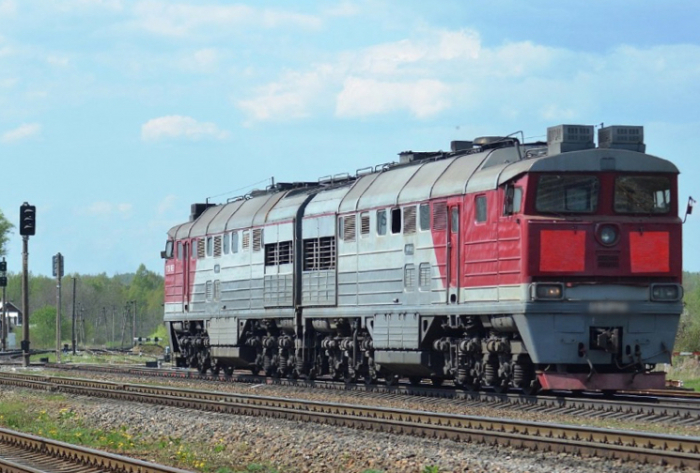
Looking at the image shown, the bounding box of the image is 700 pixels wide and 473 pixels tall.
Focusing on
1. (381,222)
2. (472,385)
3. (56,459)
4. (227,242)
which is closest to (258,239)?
(227,242)

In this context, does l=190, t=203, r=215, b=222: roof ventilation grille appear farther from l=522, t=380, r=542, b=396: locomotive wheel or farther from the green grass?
l=522, t=380, r=542, b=396: locomotive wheel

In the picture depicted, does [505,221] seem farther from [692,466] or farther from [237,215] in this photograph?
[237,215]

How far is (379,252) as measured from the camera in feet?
90.5

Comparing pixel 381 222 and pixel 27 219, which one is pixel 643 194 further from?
pixel 27 219

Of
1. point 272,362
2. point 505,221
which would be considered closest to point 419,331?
point 505,221

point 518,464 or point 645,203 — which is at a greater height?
point 645,203

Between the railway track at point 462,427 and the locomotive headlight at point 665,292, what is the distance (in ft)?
16.6

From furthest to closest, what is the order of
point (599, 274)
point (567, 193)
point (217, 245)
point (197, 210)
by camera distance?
point (197, 210), point (217, 245), point (567, 193), point (599, 274)

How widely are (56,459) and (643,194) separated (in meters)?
11.4

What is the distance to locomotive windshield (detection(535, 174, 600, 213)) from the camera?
22.5m

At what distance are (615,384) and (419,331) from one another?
4983mm

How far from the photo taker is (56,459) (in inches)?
730

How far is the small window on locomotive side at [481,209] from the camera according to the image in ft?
77.7

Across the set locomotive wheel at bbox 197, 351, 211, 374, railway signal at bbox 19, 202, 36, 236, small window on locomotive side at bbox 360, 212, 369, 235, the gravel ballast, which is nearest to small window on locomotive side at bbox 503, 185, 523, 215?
the gravel ballast
